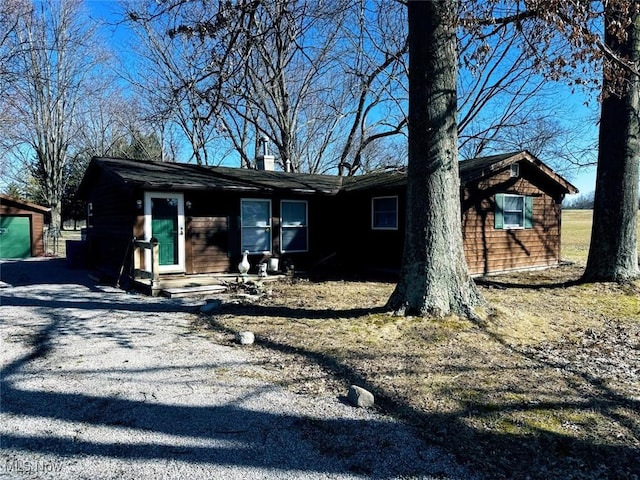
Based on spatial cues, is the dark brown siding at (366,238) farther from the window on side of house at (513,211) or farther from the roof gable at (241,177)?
the window on side of house at (513,211)

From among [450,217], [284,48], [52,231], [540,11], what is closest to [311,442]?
[450,217]

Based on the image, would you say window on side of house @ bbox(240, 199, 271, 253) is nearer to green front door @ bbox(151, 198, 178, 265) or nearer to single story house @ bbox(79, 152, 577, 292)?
single story house @ bbox(79, 152, 577, 292)

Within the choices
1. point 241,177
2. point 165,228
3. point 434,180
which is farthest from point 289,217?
point 434,180

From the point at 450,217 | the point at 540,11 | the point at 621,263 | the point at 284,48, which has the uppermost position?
the point at 284,48

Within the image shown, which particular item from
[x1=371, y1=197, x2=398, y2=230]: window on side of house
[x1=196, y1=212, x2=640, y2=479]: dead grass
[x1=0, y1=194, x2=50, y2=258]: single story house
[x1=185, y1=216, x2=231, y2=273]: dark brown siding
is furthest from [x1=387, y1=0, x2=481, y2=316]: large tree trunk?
[x1=0, y1=194, x2=50, y2=258]: single story house

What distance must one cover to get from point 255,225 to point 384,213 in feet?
11.5

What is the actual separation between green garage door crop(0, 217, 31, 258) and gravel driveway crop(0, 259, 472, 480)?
14303mm

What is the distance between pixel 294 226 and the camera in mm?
12031

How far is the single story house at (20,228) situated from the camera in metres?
17.0

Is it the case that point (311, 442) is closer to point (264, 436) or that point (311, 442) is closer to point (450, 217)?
point (264, 436)

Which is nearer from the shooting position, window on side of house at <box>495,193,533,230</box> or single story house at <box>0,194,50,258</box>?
window on side of house at <box>495,193,533,230</box>

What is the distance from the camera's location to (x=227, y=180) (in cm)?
1123

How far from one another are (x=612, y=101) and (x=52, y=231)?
22293mm

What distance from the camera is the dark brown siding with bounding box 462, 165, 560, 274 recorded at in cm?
1137
